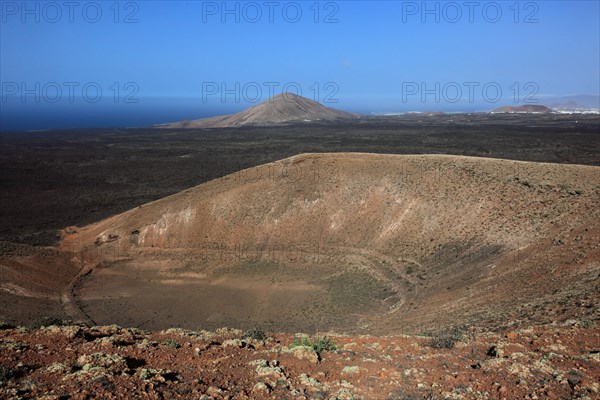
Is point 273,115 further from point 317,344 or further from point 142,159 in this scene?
point 317,344

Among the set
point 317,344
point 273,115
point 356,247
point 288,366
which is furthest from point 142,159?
point 273,115

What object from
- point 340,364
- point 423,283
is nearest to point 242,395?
point 340,364

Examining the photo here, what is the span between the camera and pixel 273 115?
17550cm

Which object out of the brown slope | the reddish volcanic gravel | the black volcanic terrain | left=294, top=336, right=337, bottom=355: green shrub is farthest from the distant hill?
the reddish volcanic gravel

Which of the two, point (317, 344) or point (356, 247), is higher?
point (317, 344)

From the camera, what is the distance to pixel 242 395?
7.02 meters

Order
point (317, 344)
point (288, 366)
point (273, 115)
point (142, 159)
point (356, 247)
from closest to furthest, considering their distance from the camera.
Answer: point (288, 366) < point (317, 344) < point (356, 247) < point (142, 159) < point (273, 115)

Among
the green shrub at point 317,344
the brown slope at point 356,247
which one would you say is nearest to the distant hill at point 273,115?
the brown slope at point 356,247

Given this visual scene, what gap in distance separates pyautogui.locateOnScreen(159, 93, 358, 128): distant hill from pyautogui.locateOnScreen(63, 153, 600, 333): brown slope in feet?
428

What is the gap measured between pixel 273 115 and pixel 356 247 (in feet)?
498

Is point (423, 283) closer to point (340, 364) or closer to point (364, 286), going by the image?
point (364, 286)

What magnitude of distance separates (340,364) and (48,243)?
1351 inches

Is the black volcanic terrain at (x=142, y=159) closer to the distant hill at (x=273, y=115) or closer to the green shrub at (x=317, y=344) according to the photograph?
the green shrub at (x=317, y=344)

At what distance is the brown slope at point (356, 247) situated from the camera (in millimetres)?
18422
